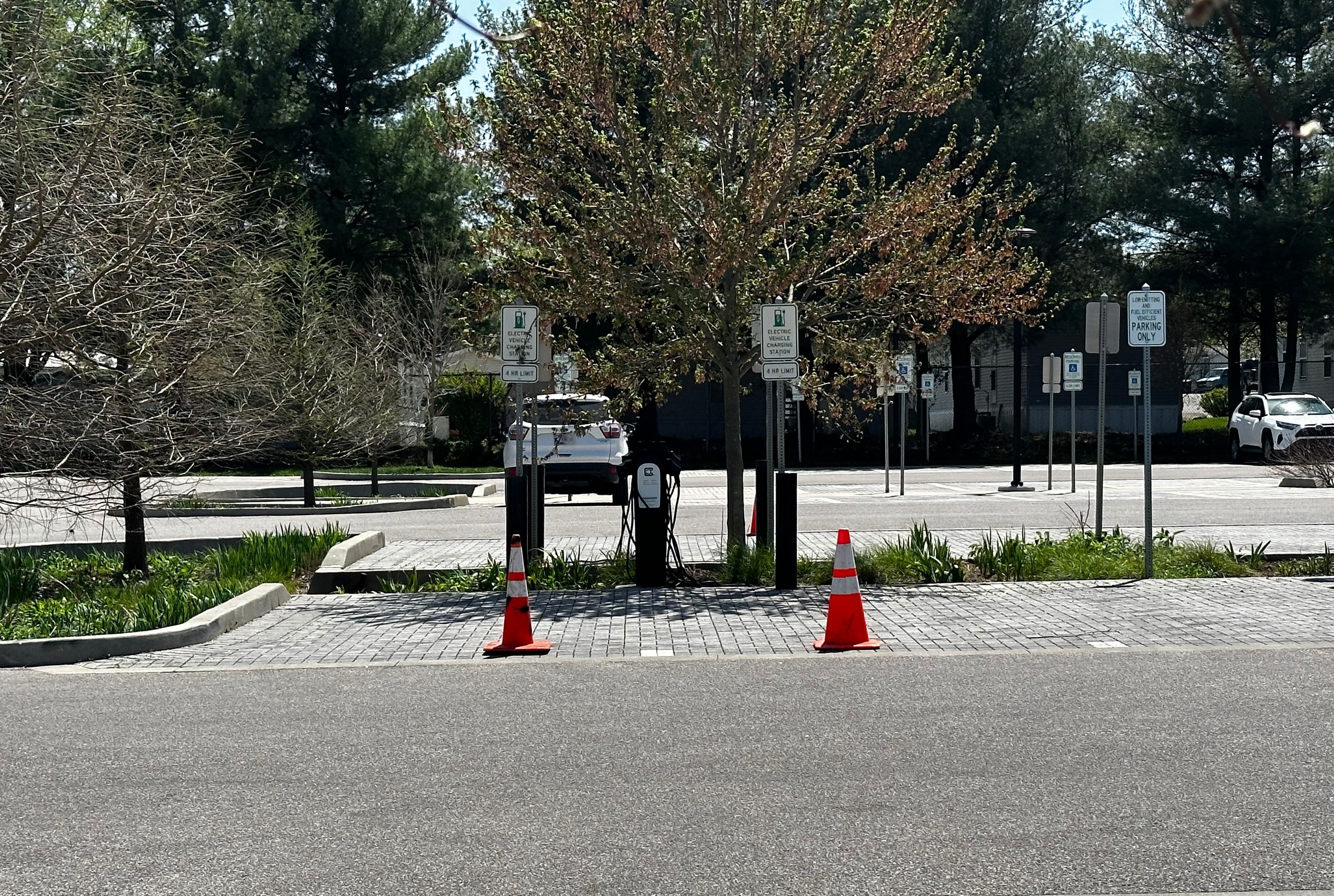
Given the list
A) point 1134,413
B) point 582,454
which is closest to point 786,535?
point 582,454

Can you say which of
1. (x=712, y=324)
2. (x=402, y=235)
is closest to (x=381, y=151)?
(x=402, y=235)

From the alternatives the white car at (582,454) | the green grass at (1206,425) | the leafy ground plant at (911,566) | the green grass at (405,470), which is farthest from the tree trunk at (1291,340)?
the leafy ground plant at (911,566)

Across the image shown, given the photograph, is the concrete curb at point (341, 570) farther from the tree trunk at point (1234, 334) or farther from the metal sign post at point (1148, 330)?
the tree trunk at point (1234, 334)

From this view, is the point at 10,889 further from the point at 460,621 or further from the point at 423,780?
the point at 460,621

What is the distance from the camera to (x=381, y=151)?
43156mm

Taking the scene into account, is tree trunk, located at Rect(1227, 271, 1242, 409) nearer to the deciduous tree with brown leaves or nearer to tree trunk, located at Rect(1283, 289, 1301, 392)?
tree trunk, located at Rect(1283, 289, 1301, 392)

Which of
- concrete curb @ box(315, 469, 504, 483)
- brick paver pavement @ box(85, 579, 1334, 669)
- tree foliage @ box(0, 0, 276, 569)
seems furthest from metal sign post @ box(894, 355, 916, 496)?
tree foliage @ box(0, 0, 276, 569)

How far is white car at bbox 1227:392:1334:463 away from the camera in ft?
118

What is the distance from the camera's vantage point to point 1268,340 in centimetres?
4962

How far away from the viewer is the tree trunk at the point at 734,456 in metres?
14.5

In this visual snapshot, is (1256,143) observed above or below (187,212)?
above

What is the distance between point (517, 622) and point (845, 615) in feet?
7.24

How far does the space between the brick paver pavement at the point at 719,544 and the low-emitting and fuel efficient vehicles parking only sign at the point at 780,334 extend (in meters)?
2.30

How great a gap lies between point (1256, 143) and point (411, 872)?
156 feet
